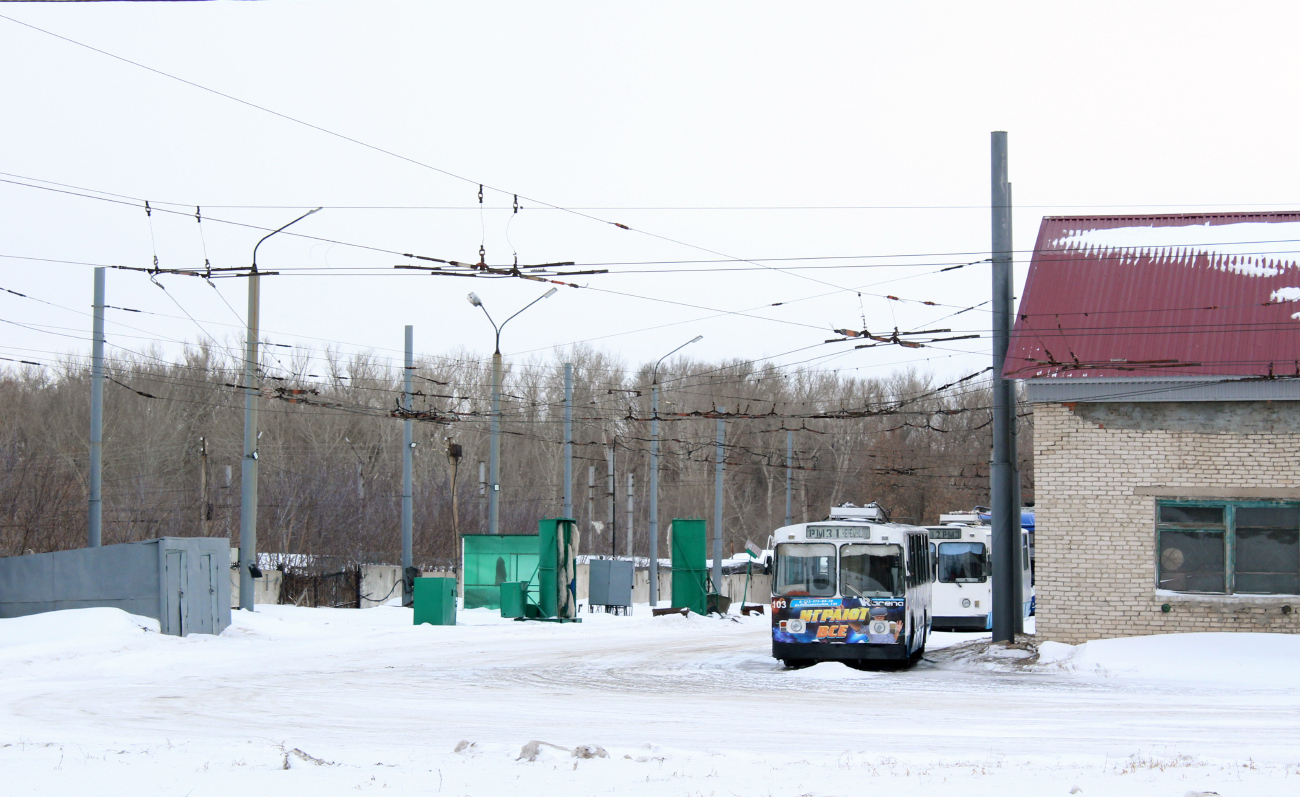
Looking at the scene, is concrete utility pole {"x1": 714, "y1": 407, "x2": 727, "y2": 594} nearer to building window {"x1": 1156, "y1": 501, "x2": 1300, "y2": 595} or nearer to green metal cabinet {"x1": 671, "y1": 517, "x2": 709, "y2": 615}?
green metal cabinet {"x1": 671, "y1": 517, "x2": 709, "y2": 615}

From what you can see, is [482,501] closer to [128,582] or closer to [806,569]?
[128,582]

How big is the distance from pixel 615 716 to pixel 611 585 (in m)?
24.8

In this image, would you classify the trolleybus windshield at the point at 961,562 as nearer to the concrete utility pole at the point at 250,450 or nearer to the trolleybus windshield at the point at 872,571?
the trolleybus windshield at the point at 872,571

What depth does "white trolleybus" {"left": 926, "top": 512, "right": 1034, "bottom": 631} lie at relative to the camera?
31375 millimetres

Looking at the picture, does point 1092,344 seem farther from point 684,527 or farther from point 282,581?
point 282,581

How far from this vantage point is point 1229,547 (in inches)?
788

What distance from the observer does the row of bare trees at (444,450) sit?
5156cm

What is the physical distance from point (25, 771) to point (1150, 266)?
19.5m

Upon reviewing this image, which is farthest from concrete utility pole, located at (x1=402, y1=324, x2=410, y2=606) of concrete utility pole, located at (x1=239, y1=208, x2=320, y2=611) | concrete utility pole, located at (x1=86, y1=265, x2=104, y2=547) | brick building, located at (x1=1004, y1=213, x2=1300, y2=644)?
brick building, located at (x1=1004, y1=213, x2=1300, y2=644)

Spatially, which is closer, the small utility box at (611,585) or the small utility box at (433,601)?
the small utility box at (433,601)

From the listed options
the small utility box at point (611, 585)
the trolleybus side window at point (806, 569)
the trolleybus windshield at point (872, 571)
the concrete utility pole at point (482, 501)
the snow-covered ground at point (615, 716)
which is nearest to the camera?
the snow-covered ground at point (615, 716)

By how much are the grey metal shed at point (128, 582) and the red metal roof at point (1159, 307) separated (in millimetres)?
15686

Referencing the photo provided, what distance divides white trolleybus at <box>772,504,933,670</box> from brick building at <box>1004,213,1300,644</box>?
245 cm

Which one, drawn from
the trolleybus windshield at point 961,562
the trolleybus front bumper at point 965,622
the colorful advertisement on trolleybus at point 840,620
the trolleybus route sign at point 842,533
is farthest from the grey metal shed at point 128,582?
the trolleybus front bumper at point 965,622
